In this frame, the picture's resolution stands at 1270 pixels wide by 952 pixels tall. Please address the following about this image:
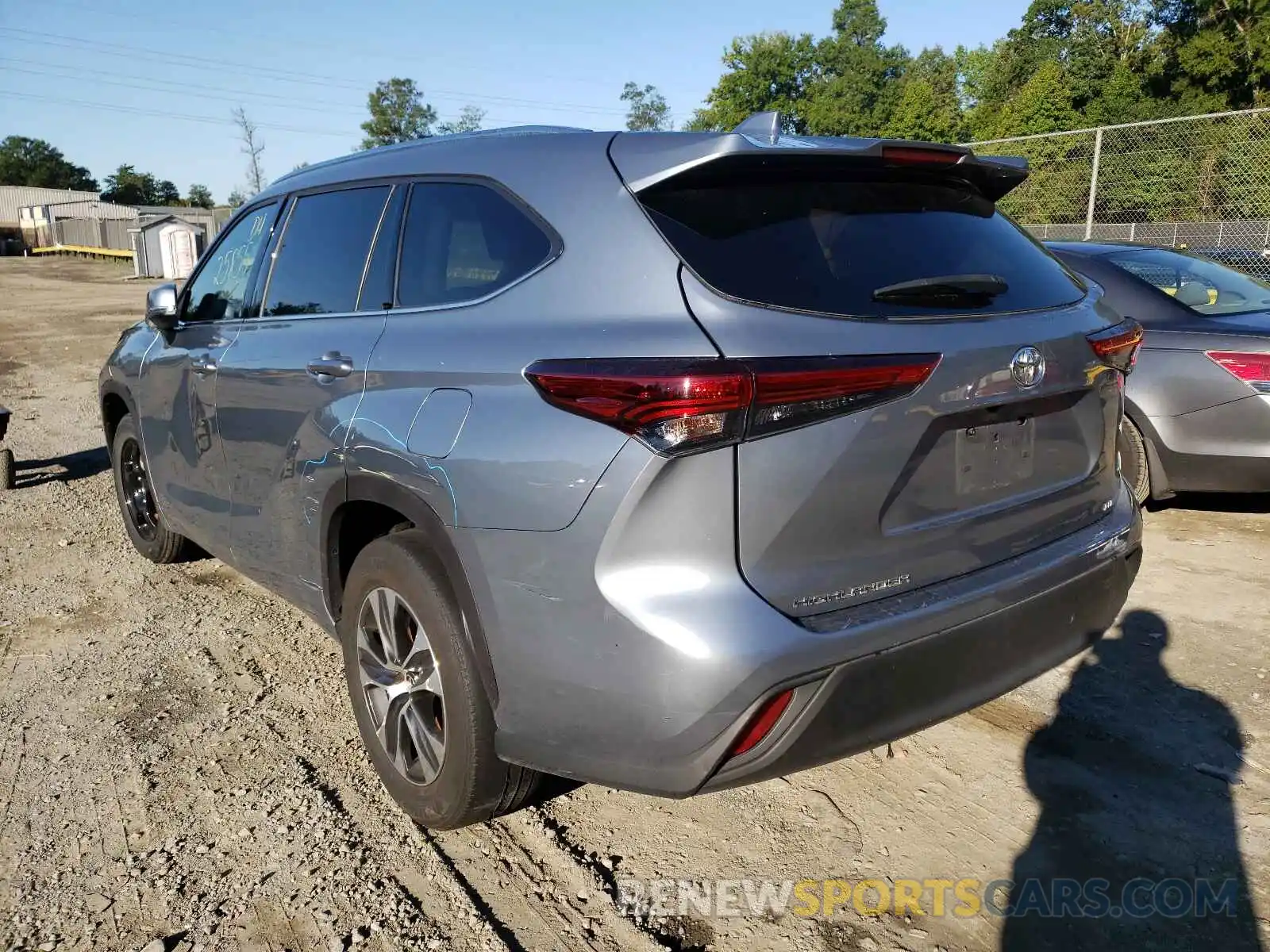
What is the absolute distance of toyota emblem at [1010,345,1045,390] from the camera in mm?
2305

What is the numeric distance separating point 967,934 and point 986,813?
544mm

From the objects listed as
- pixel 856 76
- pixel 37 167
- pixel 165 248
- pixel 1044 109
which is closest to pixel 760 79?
pixel 856 76

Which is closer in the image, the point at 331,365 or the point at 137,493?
the point at 331,365

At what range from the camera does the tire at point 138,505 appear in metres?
4.96

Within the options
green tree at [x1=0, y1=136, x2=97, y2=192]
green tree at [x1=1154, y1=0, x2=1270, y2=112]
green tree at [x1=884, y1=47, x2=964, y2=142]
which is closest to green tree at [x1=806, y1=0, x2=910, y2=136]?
green tree at [x1=884, y1=47, x2=964, y2=142]

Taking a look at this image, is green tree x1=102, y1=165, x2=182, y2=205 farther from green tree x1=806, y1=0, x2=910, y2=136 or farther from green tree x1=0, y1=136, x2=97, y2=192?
green tree x1=806, y1=0, x2=910, y2=136

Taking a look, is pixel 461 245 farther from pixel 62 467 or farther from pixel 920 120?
pixel 920 120

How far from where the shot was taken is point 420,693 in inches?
104

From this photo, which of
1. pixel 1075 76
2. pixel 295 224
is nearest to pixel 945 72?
pixel 1075 76

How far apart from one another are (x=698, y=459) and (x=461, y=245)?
1.11m

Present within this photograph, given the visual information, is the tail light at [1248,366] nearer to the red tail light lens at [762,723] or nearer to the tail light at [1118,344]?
the tail light at [1118,344]

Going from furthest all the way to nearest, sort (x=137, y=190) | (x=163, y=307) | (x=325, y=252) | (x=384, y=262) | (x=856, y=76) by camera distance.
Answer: (x=137, y=190) < (x=856, y=76) < (x=163, y=307) < (x=325, y=252) < (x=384, y=262)

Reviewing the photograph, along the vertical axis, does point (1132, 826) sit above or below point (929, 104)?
below

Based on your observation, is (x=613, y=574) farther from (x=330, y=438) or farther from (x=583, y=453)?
(x=330, y=438)
